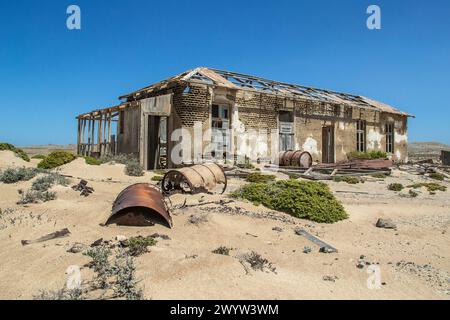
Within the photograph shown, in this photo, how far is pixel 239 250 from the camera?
4.56m

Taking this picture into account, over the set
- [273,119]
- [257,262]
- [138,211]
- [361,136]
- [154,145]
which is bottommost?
[257,262]

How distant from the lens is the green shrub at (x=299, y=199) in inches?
267

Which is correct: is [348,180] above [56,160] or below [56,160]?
below

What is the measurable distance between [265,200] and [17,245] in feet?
15.7

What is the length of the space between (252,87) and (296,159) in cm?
436

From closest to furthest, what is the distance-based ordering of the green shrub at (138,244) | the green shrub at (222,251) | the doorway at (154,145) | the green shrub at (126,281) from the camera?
the green shrub at (126,281) → the green shrub at (138,244) → the green shrub at (222,251) → the doorway at (154,145)

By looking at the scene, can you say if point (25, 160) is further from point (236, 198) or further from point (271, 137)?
point (271, 137)

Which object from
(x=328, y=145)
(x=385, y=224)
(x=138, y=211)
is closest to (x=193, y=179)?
(x=138, y=211)

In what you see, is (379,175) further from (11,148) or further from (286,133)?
(11,148)

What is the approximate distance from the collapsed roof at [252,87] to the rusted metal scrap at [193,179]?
5.93 metres

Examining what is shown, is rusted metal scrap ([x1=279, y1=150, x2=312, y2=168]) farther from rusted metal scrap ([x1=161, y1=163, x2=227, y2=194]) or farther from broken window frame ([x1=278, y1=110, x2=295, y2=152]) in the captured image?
rusted metal scrap ([x1=161, y1=163, x2=227, y2=194])

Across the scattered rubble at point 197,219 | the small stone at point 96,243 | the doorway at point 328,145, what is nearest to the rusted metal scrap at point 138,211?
the scattered rubble at point 197,219

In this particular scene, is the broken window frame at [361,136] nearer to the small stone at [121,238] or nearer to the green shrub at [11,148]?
the green shrub at [11,148]

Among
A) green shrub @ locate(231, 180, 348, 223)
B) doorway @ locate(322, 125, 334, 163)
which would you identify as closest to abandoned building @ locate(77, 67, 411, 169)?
doorway @ locate(322, 125, 334, 163)
